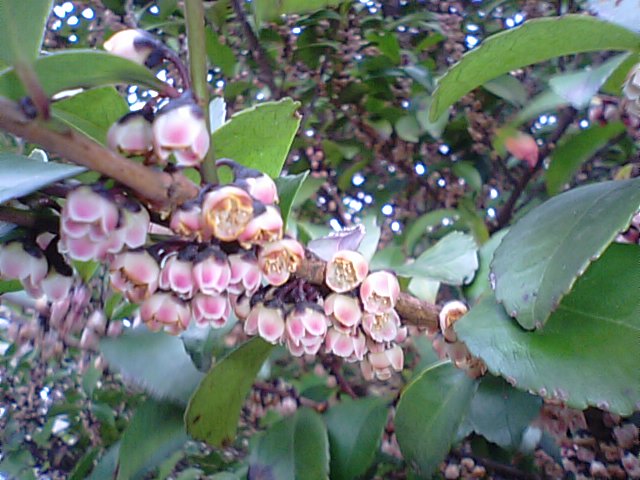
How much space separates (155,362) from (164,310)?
0.26 metres

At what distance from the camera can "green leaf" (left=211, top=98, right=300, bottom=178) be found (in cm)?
57

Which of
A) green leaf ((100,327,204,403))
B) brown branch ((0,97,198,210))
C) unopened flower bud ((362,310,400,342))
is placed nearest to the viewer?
brown branch ((0,97,198,210))

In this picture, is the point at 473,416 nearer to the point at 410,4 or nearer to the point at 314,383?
the point at 314,383

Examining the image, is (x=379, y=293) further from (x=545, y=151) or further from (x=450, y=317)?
(x=545, y=151)

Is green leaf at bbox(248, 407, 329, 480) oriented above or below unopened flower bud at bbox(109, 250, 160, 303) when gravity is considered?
below

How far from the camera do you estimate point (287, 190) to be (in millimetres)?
605

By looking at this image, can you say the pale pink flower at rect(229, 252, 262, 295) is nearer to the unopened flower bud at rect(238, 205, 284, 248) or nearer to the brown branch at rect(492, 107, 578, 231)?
the unopened flower bud at rect(238, 205, 284, 248)

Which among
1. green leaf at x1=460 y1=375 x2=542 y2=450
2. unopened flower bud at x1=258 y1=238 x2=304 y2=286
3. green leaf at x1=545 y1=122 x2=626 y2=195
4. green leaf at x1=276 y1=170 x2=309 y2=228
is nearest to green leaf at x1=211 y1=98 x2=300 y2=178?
green leaf at x1=276 y1=170 x2=309 y2=228

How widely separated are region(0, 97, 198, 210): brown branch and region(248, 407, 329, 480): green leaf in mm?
406

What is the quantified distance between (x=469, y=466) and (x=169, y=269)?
680mm

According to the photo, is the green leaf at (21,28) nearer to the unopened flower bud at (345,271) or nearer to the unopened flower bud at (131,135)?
the unopened flower bud at (131,135)

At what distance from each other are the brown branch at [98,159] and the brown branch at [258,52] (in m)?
0.93

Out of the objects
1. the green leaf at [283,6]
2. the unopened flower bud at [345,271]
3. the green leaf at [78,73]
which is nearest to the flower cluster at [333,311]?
the unopened flower bud at [345,271]

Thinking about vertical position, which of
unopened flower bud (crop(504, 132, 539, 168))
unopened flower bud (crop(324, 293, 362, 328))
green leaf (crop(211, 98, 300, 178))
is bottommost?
unopened flower bud (crop(504, 132, 539, 168))
